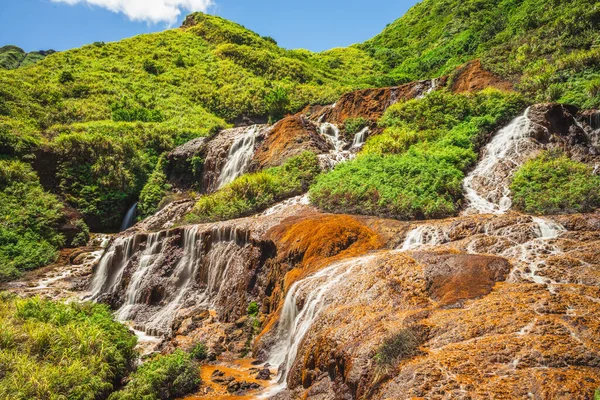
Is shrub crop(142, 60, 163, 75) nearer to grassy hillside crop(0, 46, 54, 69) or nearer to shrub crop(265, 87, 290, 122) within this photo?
shrub crop(265, 87, 290, 122)

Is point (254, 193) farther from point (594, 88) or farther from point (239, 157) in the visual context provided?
point (594, 88)

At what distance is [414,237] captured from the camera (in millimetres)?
12359

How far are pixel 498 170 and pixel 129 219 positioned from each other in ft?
80.7

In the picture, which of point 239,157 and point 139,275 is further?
point 239,157

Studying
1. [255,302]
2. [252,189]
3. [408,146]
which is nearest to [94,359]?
[255,302]

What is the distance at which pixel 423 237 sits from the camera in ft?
40.0

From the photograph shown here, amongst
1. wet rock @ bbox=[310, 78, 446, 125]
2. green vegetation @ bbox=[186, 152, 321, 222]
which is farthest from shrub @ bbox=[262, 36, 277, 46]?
green vegetation @ bbox=[186, 152, 321, 222]

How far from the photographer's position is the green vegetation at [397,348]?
5.98 metres

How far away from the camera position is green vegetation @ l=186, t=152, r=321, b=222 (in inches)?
810

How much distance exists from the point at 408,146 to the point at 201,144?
1777 cm

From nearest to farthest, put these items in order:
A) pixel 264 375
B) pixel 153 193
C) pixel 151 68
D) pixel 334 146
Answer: pixel 264 375
pixel 334 146
pixel 153 193
pixel 151 68

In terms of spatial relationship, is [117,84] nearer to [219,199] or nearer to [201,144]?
[201,144]

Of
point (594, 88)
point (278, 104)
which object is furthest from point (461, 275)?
point (278, 104)

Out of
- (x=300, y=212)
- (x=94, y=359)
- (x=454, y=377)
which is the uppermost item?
(x=300, y=212)
